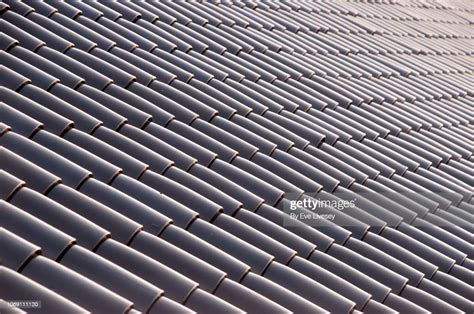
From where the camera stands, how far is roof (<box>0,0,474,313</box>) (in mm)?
2982

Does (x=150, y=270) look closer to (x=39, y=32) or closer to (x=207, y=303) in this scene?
(x=207, y=303)

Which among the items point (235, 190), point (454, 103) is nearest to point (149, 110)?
point (235, 190)

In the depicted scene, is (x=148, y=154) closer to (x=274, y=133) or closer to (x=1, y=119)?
(x=1, y=119)

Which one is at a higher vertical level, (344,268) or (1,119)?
(1,119)

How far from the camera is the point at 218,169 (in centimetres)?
414

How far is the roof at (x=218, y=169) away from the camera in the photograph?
2.98 meters

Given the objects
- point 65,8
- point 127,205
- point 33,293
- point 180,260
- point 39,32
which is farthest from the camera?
point 65,8

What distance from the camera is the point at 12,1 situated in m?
4.98

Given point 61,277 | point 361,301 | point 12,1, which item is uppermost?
point 12,1

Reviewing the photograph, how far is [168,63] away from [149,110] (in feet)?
2.76
